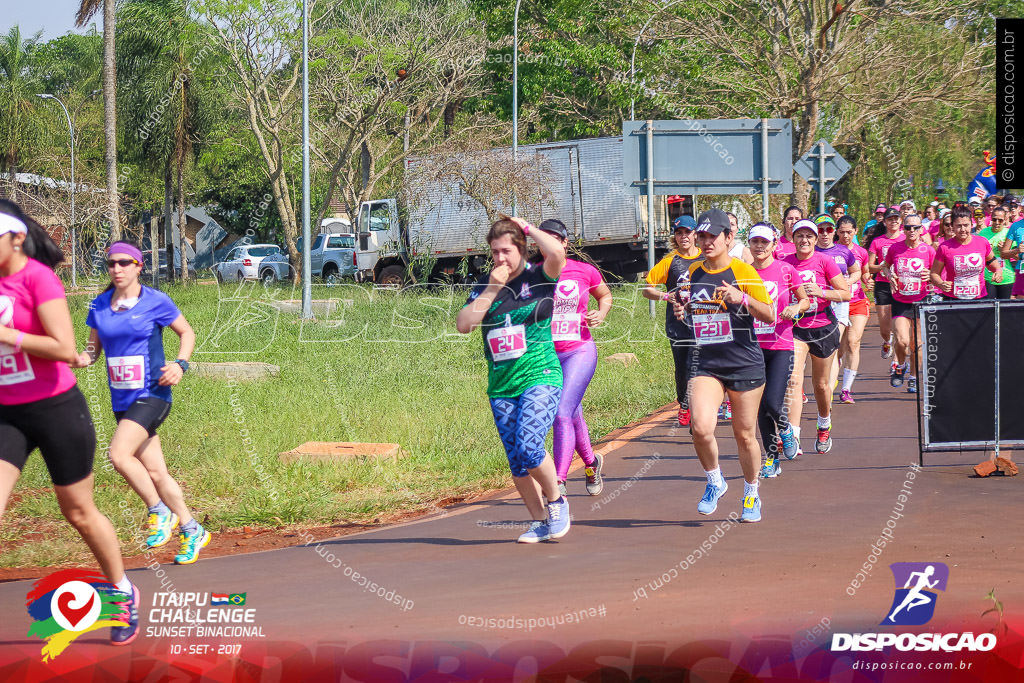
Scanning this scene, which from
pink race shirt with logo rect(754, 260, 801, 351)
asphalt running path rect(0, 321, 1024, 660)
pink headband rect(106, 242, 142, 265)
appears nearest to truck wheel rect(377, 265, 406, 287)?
asphalt running path rect(0, 321, 1024, 660)

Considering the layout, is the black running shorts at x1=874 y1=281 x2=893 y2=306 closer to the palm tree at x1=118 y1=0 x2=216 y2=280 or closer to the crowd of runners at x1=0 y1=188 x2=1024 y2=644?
the crowd of runners at x1=0 y1=188 x2=1024 y2=644

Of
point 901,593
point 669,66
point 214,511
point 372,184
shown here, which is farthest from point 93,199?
point 901,593

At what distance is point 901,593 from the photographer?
18.8ft

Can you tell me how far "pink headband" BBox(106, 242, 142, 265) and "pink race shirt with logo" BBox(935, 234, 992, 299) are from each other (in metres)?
8.84

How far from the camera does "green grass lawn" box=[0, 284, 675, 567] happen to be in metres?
8.55

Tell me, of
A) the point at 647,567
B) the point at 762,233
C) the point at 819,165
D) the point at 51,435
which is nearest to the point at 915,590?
the point at 647,567

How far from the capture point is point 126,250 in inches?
268

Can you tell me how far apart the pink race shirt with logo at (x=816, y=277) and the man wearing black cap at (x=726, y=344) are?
90.7 inches

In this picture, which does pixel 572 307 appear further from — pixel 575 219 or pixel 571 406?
pixel 575 219

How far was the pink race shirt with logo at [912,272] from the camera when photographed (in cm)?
1316

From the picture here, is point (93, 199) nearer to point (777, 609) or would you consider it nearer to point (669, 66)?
point (669, 66)

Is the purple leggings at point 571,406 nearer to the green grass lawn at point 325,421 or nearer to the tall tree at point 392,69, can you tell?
the green grass lawn at point 325,421

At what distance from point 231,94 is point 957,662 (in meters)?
32.6

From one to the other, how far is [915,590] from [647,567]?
146 centimetres
